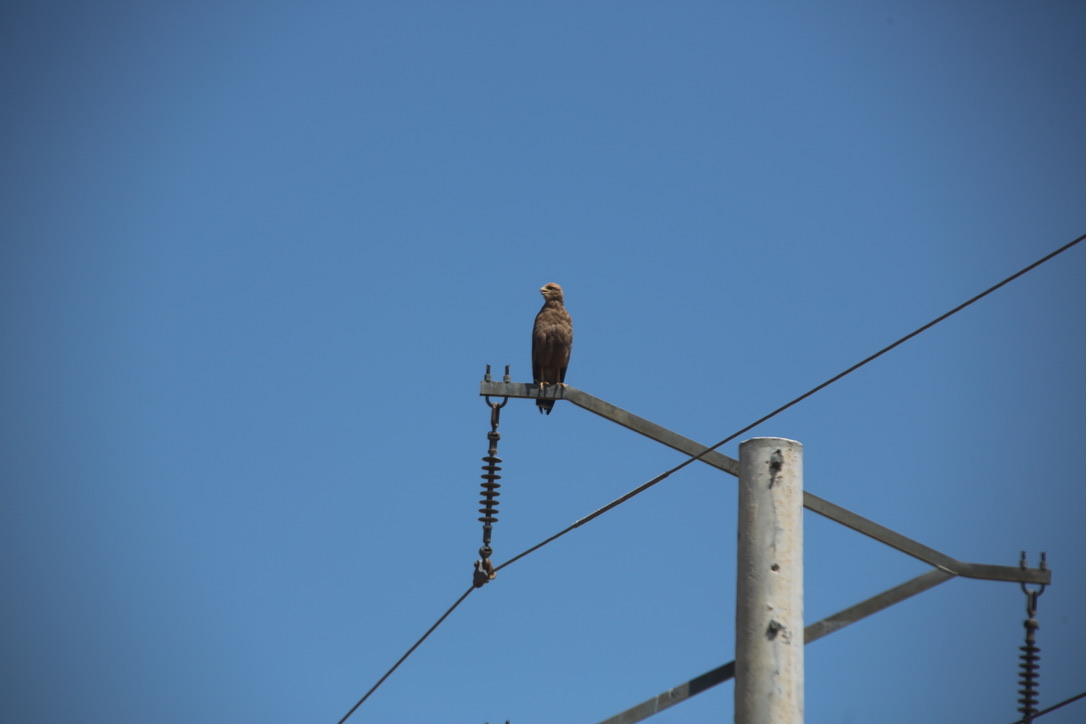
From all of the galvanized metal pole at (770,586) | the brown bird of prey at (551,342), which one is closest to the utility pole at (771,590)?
the galvanized metal pole at (770,586)

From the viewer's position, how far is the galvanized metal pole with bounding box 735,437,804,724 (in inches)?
162

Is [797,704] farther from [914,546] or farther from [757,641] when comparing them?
[914,546]

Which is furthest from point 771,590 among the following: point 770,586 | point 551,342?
point 551,342

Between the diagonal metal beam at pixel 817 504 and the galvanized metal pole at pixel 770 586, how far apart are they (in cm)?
38

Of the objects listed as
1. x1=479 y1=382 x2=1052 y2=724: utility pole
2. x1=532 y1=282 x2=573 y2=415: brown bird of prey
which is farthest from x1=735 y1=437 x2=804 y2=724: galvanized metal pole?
x1=532 y1=282 x2=573 y2=415: brown bird of prey

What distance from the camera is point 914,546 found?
4961mm

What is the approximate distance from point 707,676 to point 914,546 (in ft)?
3.98

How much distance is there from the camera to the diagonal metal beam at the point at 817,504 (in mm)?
4746

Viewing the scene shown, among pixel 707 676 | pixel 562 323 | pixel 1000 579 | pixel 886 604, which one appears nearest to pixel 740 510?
pixel 707 676

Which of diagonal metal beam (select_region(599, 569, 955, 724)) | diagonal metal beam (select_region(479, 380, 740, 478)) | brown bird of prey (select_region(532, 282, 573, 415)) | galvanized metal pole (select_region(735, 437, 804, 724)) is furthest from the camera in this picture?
brown bird of prey (select_region(532, 282, 573, 415))

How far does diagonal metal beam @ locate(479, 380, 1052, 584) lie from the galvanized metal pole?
38 centimetres

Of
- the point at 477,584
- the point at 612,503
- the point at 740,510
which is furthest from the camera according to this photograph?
the point at 477,584

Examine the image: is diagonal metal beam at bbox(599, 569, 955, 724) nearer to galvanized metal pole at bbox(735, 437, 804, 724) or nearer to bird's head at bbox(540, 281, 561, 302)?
galvanized metal pole at bbox(735, 437, 804, 724)

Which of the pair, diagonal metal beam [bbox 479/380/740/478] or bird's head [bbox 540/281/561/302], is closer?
diagonal metal beam [bbox 479/380/740/478]
